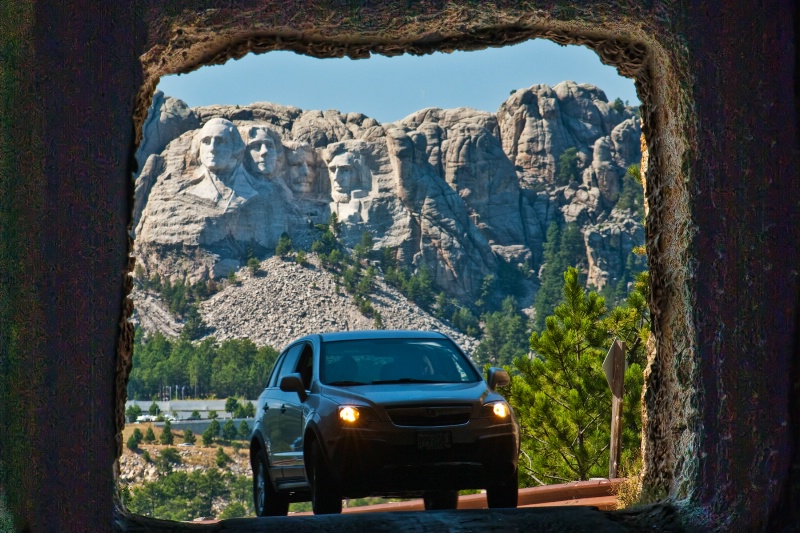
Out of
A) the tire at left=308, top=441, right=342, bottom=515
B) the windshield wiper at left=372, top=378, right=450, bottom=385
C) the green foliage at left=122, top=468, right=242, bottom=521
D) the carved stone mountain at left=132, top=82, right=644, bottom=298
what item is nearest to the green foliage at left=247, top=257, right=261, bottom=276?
the carved stone mountain at left=132, top=82, right=644, bottom=298

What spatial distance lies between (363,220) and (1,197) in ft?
498

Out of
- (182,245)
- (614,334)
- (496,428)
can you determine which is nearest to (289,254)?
(182,245)

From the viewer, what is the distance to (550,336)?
1822 cm

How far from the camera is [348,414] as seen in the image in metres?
6.21

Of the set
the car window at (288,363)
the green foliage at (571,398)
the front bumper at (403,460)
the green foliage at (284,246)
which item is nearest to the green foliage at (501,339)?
the green foliage at (284,246)

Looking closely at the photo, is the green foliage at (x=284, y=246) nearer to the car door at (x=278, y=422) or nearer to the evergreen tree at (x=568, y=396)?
the evergreen tree at (x=568, y=396)

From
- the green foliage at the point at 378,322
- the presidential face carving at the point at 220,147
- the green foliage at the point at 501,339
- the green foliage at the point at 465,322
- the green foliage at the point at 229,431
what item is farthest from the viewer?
the green foliage at the point at 465,322

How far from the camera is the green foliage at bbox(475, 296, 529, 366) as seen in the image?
138 metres

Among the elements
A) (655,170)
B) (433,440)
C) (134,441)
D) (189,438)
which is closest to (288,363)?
(433,440)

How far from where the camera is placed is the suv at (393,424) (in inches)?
241

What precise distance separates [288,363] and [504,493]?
7.29ft

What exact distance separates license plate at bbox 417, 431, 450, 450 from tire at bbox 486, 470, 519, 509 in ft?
1.63

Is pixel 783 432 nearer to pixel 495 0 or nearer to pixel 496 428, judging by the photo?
pixel 495 0

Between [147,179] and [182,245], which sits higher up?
[147,179]
